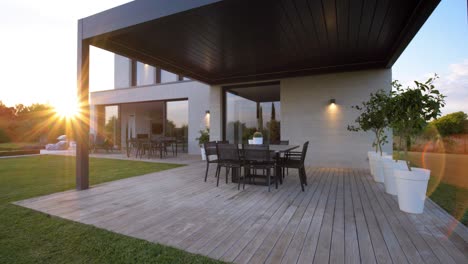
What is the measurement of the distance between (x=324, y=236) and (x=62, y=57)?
9.54 metres

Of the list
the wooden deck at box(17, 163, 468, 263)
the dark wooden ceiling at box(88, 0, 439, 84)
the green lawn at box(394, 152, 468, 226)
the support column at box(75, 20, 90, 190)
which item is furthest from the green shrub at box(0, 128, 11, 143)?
the green lawn at box(394, 152, 468, 226)

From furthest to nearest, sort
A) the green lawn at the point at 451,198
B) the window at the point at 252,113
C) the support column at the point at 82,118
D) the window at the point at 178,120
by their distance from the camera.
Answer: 1. the window at the point at 178,120
2. the window at the point at 252,113
3. the support column at the point at 82,118
4. the green lawn at the point at 451,198

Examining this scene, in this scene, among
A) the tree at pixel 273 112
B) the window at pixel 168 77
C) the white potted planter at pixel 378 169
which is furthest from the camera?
the window at pixel 168 77

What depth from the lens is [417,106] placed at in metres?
2.83

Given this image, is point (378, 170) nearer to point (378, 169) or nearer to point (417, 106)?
point (378, 169)

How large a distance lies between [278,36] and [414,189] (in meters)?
3.25

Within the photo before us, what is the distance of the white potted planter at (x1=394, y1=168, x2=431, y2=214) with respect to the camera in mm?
2822

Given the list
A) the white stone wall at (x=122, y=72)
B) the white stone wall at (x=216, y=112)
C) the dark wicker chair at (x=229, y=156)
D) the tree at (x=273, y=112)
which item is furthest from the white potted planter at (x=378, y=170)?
the white stone wall at (x=122, y=72)

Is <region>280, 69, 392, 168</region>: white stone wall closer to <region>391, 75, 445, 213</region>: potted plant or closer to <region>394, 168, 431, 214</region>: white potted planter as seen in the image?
<region>391, 75, 445, 213</region>: potted plant

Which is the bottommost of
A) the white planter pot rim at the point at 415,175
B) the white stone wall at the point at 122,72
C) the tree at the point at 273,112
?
the white planter pot rim at the point at 415,175

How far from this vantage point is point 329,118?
6.65m

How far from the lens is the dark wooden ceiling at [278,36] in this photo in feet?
10.5

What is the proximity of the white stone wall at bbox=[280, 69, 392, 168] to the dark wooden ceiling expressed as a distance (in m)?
0.40

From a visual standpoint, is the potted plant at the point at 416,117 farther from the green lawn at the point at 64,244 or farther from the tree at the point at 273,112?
the tree at the point at 273,112
